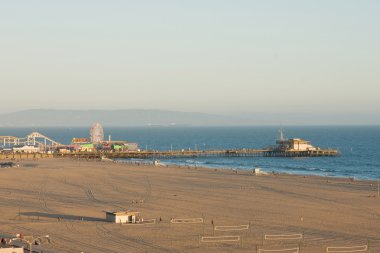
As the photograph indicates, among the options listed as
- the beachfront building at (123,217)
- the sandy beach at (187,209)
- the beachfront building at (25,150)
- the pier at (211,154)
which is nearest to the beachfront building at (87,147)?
the pier at (211,154)

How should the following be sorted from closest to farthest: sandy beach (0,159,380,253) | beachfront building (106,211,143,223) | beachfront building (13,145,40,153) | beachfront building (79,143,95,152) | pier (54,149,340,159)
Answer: sandy beach (0,159,380,253)
beachfront building (106,211,143,223)
beachfront building (13,145,40,153)
pier (54,149,340,159)
beachfront building (79,143,95,152)

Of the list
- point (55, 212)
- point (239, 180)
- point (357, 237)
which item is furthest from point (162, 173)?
point (357, 237)

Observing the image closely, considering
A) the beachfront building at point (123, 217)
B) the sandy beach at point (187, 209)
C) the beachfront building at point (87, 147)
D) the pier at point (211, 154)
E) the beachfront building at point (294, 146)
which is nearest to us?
the sandy beach at point (187, 209)

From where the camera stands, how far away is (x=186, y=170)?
84.2m

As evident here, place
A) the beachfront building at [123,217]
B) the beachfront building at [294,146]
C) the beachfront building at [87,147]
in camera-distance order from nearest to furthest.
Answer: the beachfront building at [123,217] < the beachfront building at [87,147] < the beachfront building at [294,146]

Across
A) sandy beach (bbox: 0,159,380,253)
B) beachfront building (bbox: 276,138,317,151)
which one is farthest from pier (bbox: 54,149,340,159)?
sandy beach (bbox: 0,159,380,253)

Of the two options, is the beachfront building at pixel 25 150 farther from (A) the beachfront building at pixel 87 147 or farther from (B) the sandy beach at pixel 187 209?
(B) the sandy beach at pixel 187 209

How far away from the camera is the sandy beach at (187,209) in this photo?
117ft

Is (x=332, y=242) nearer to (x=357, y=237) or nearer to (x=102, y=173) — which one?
(x=357, y=237)

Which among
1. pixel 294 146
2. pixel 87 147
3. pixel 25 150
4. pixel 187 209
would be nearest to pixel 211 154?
pixel 294 146

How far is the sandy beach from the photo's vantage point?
117 feet

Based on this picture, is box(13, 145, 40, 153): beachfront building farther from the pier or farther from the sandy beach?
the sandy beach

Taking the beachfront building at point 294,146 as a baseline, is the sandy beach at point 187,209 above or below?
below

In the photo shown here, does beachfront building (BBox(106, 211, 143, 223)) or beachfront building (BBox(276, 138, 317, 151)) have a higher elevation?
beachfront building (BBox(276, 138, 317, 151))
